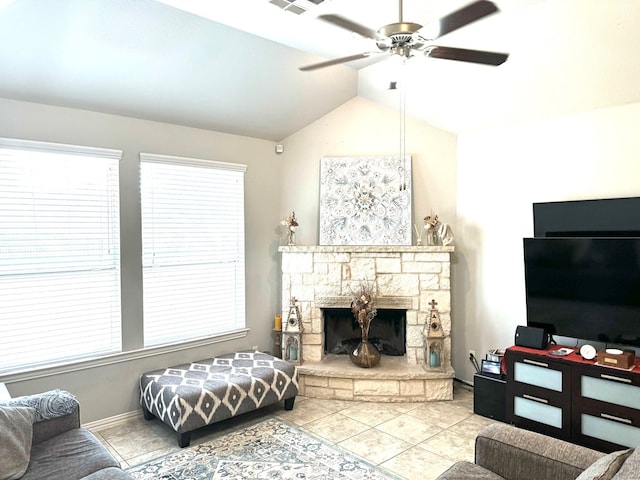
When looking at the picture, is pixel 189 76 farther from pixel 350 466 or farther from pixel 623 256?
pixel 623 256

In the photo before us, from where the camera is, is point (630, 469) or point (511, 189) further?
point (511, 189)

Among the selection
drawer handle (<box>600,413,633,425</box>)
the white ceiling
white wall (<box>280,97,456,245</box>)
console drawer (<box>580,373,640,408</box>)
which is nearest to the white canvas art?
white wall (<box>280,97,456,245</box>)

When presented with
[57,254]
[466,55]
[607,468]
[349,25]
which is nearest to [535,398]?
[607,468]

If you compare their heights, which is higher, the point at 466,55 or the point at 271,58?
the point at 271,58

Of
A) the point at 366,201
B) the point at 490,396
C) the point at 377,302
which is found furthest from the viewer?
the point at 366,201

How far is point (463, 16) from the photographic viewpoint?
194 cm

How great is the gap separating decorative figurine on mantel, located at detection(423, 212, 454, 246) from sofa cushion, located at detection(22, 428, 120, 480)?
334cm

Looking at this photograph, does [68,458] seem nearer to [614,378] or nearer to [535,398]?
[535,398]

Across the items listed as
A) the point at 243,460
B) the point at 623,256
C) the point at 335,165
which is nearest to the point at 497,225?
the point at 623,256

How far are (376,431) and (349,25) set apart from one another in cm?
304

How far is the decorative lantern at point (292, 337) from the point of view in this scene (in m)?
4.52

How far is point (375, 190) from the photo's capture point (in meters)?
4.70

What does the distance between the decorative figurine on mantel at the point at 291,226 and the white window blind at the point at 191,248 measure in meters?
0.47

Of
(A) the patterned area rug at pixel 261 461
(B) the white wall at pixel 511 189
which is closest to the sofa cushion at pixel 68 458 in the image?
(A) the patterned area rug at pixel 261 461
